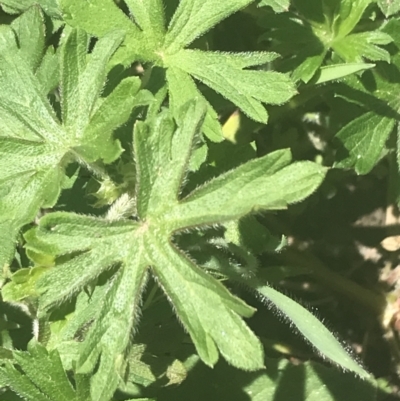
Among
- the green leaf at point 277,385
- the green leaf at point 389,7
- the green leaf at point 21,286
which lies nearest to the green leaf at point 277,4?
the green leaf at point 389,7

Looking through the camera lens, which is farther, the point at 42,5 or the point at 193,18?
the point at 42,5

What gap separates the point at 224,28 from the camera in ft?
8.31

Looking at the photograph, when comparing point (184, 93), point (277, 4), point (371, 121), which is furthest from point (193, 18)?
point (371, 121)

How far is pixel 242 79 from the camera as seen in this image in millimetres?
1854

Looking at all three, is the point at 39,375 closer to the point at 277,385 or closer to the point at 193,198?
the point at 193,198

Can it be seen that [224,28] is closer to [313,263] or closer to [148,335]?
[313,263]

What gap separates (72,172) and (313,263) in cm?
102

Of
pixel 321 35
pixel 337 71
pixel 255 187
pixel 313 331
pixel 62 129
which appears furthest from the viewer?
pixel 321 35

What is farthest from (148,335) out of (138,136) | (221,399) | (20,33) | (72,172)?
(20,33)

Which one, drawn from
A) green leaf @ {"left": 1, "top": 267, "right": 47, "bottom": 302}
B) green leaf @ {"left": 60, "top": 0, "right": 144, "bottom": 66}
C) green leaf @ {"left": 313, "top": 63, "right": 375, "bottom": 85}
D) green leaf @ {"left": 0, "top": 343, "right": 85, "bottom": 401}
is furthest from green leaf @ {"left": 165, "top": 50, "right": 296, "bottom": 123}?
green leaf @ {"left": 0, "top": 343, "right": 85, "bottom": 401}

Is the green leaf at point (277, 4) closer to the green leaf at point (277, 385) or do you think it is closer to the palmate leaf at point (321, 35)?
the palmate leaf at point (321, 35)

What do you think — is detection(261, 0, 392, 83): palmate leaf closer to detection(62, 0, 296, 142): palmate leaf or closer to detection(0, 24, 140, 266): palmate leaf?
detection(62, 0, 296, 142): palmate leaf

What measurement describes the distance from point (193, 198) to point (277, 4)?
0.93m

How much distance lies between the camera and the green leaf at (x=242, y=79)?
1847mm
